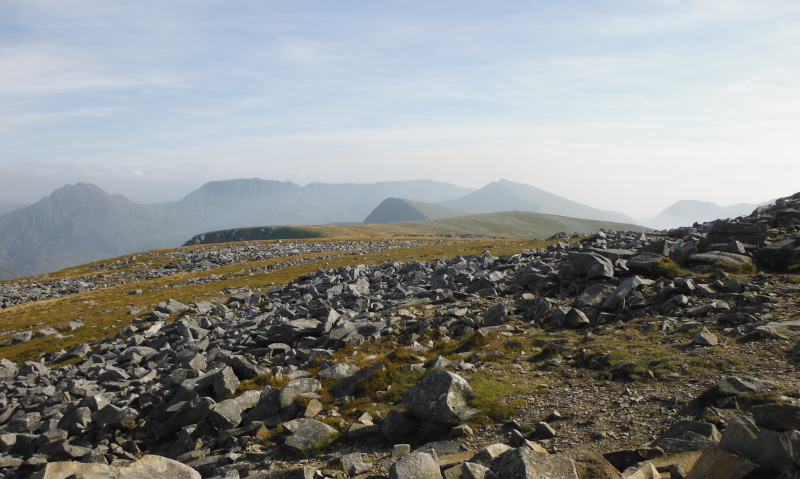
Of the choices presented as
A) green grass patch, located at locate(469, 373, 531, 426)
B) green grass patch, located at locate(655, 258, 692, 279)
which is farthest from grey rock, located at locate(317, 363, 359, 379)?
green grass patch, located at locate(655, 258, 692, 279)

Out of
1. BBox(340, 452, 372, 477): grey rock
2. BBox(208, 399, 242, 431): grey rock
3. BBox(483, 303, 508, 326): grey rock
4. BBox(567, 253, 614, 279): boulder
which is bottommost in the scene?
BBox(208, 399, 242, 431): grey rock

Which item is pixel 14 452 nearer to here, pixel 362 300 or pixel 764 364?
pixel 362 300

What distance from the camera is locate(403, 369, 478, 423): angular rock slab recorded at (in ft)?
35.8

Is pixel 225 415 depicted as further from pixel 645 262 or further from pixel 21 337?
pixel 21 337

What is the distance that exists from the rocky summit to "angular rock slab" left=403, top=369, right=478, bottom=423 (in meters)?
0.07

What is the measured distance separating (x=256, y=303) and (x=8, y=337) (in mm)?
22713

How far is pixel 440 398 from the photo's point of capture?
11219mm

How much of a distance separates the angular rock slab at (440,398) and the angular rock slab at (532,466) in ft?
11.7

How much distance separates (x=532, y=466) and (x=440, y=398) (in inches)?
176

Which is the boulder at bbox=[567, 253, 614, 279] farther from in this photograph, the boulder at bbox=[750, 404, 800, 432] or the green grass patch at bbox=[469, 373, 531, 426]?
the boulder at bbox=[750, 404, 800, 432]

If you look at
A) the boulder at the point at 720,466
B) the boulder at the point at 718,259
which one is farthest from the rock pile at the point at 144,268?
the boulder at the point at 720,466

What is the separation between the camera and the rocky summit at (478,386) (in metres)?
8.35

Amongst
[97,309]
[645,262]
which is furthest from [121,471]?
[97,309]

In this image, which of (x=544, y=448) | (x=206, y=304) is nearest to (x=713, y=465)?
(x=544, y=448)
